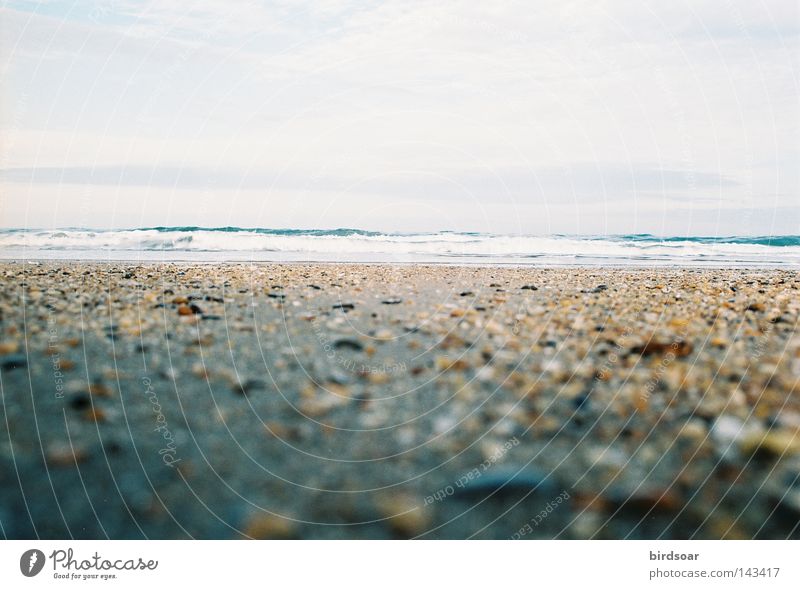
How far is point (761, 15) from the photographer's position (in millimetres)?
5941

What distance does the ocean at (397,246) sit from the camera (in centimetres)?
1583

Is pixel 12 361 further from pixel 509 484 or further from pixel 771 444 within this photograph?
pixel 771 444

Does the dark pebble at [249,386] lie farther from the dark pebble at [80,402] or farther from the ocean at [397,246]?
the ocean at [397,246]

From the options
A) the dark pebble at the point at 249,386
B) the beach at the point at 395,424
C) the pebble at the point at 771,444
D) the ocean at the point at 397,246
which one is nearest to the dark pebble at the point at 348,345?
the beach at the point at 395,424

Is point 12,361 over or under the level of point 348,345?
under

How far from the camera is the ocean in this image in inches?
623

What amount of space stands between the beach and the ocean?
918 centimetres

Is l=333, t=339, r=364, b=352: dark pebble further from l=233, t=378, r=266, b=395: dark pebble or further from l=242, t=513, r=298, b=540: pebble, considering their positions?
l=242, t=513, r=298, b=540: pebble

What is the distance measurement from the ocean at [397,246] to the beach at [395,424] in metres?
9.18

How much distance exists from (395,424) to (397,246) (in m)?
15.8

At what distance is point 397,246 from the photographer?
63.5ft

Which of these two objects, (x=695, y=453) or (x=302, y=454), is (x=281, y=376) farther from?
(x=695, y=453)

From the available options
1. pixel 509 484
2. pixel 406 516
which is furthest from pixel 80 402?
pixel 509 484
